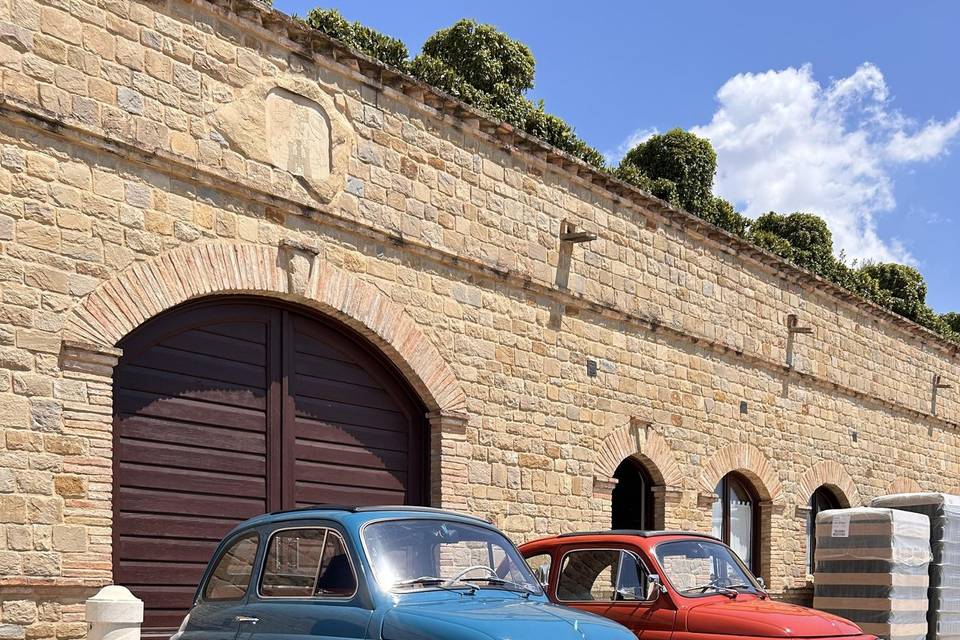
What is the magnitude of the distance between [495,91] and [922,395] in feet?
32.7

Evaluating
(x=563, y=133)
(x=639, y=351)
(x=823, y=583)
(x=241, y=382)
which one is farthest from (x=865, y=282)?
(x=241, y=382)

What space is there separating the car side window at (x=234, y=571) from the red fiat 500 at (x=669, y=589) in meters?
1.89

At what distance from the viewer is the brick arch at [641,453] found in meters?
13.4

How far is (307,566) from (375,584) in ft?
1.82

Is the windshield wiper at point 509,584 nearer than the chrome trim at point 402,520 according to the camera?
No

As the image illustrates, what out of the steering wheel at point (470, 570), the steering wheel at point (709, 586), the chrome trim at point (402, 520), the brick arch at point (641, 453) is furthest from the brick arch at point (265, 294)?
the steering wheel at point (709, 586)

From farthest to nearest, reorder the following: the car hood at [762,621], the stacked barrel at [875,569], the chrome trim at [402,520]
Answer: the stacked barrel at [875,569] → the car hood at [762,621] → the chrome trim at [402,520]

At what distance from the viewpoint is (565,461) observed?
12.8 meters

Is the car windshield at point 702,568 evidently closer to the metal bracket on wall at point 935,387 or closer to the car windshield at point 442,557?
the car windshield at point 442,557

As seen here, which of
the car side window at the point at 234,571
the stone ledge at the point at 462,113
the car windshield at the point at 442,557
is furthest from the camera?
the stone ledge at the point at 462,113

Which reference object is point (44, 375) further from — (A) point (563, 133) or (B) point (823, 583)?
(A) point (563, 133)

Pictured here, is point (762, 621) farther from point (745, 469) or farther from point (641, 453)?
point (745, 469)

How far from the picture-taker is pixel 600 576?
26.9 ft

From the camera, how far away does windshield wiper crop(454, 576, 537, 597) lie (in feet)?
20.5
